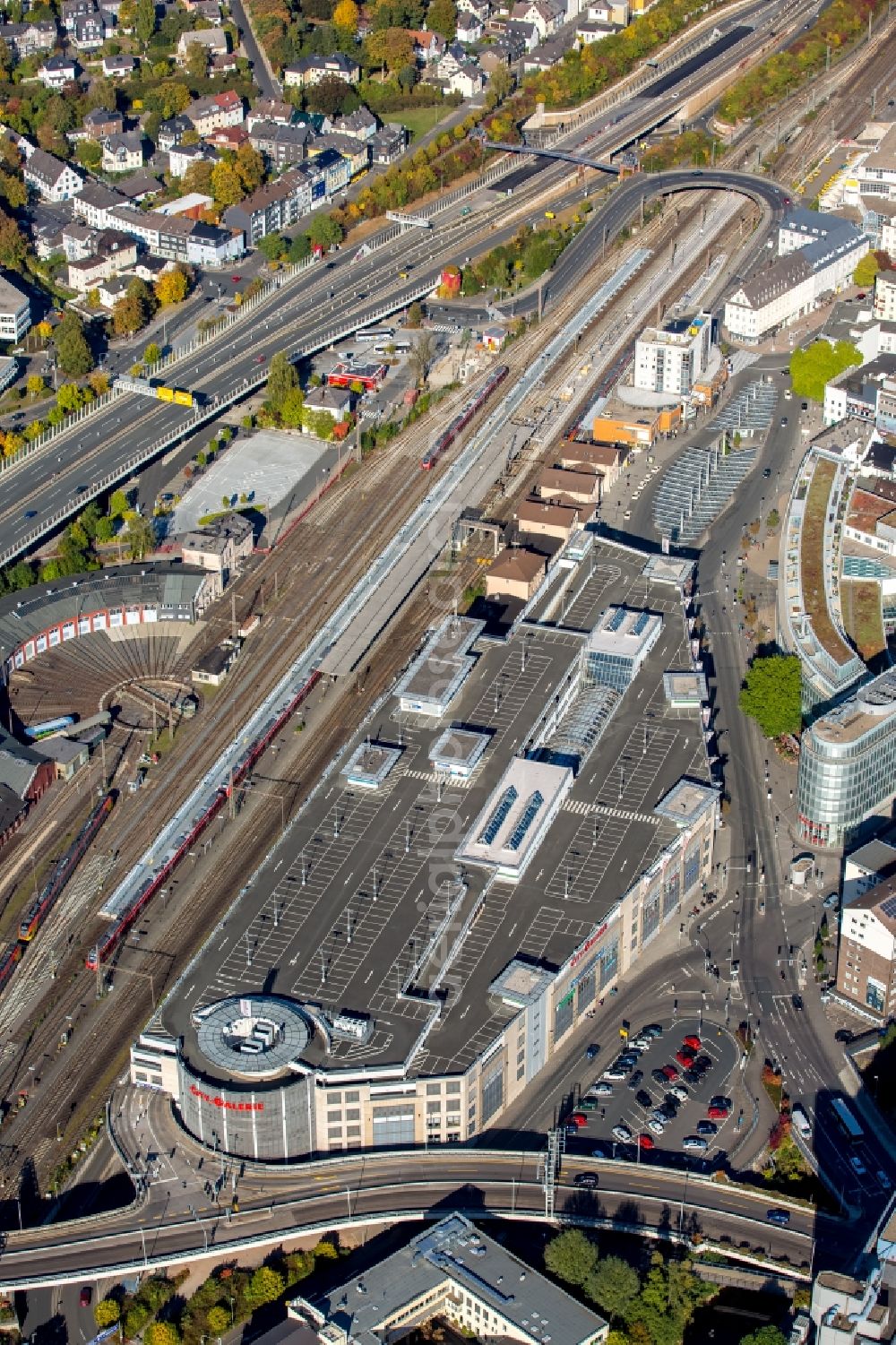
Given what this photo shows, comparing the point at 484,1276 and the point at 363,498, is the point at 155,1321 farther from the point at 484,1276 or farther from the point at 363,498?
the point at 363,498

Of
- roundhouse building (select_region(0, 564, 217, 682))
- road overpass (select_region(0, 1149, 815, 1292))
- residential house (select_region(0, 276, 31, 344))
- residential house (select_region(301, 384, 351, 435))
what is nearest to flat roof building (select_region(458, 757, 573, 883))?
road overpass (select_region(0, 1149, 815, 1292))

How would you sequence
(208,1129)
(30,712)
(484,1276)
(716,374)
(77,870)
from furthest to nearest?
1. (716,374)
2. (30,712)
3. (77,870)
4. (208,1129)
5. (484,1276)

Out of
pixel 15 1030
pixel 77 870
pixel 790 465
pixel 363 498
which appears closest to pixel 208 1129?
pixel 15 1030

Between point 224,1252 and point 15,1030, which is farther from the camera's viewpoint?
point 15,1030

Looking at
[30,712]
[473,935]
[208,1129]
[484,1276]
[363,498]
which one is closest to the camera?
[484,1276]

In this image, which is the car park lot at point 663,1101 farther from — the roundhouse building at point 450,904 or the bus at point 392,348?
the bus at point 392,348

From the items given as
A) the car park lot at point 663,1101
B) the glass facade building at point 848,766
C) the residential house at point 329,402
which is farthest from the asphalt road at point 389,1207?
the residential house at point 329,402

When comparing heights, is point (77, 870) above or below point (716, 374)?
below

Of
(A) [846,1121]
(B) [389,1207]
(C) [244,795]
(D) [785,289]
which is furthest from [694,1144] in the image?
(D) [785,289]
